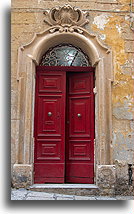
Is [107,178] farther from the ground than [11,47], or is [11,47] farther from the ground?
[11,47]

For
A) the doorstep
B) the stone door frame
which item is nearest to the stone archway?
the stone door frame

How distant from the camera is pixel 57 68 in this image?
4727mm

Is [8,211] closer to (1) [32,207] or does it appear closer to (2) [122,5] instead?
(1) [32,207]

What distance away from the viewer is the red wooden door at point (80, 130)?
→ 15.1 ft

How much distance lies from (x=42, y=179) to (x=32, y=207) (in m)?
0.80

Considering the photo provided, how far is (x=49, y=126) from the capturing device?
4.64m

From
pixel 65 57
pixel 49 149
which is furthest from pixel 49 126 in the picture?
pixel 65 57

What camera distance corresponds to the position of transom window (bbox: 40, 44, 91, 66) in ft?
15.7

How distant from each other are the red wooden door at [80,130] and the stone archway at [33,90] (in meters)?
0.16

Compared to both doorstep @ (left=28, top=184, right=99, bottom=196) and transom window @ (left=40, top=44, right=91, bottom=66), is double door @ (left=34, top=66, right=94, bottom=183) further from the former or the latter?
doorstep @ (left=28, top=184, right=99, bottom=196)

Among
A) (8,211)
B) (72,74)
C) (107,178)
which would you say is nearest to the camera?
(8,211)

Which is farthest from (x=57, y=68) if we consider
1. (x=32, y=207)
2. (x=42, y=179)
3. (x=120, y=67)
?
(x=32, y=207)

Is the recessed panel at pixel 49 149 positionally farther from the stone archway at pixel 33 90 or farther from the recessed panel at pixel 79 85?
the recessed panel at pixel 79 85

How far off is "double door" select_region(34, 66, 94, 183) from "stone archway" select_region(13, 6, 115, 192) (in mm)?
176
